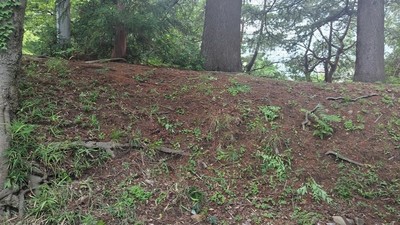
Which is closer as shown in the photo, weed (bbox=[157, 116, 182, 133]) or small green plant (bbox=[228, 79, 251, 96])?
weed (bbox=[157, 116, 182, 133])

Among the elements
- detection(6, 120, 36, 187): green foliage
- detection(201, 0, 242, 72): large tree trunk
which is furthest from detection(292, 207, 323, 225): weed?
detection(201, 0, 242, 72): large tree trunk

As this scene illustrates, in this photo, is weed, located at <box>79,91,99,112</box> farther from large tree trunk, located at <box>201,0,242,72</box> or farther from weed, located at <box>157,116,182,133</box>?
large tree trunk, located at <box>201,0,242,72</box>

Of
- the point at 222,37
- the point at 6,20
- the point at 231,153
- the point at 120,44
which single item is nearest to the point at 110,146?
the point at 231,153

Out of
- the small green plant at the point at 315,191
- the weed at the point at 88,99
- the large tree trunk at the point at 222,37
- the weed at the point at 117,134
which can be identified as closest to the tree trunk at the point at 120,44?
the large tree trunk at the point at 222,37

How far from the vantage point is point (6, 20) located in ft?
10.4

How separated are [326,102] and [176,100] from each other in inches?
89.4

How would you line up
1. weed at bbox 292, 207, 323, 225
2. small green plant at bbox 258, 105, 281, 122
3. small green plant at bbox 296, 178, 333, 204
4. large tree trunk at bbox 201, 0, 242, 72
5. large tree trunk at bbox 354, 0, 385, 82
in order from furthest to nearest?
large tree trunk at bbox 354, 0, 385, 82 < large tree trunk at bbox 201, 0, 242, 72 < small green plant at bbox 258, 105, 281, 122 < small green plant at bbox 296, 178, 333, 204 < weed at bbox 292, 207, 323, 225

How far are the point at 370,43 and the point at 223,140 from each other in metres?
4.58

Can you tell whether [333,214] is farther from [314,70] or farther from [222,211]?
[314,70]

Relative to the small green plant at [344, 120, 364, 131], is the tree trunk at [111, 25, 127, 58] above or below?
above

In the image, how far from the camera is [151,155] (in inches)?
139

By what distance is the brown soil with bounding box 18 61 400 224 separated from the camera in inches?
122

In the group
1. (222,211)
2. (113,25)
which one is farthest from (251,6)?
(222,211)

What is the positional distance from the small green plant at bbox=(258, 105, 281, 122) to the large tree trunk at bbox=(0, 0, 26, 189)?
9.81 feet
